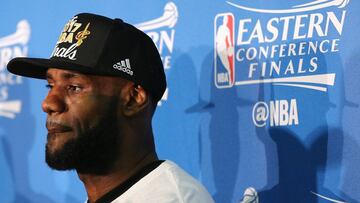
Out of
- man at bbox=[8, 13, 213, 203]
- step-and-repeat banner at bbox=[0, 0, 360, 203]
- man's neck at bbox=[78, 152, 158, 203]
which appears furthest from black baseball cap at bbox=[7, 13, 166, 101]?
step-and-repeat banner at bbox=[0, 0, 360, 203]

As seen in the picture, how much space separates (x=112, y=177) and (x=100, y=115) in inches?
3.8

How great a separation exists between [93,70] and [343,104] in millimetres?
549

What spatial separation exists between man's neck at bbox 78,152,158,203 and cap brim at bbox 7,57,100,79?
0.15 m

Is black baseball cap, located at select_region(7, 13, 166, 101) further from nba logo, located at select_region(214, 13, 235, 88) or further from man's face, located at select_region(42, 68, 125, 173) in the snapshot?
nba logo, located at select_region(214, 13, 235, 88)

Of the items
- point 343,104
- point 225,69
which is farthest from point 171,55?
point 343,104

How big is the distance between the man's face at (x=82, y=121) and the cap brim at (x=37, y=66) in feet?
0.07

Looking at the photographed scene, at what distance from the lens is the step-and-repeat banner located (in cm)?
135

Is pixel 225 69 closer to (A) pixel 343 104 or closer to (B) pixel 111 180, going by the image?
(A) pixel 343 104

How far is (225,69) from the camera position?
151cm

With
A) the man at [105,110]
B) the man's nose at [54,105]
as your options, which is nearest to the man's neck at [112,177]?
the man at [105,110]

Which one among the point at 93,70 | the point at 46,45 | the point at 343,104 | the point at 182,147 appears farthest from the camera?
the point at 46,45

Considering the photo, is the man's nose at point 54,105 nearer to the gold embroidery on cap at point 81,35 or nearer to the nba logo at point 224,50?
the gold embroidery on cap at point 81,35

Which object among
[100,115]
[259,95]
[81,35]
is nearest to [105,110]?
[100,115]

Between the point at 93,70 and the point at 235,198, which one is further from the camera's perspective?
the point at 235,198
